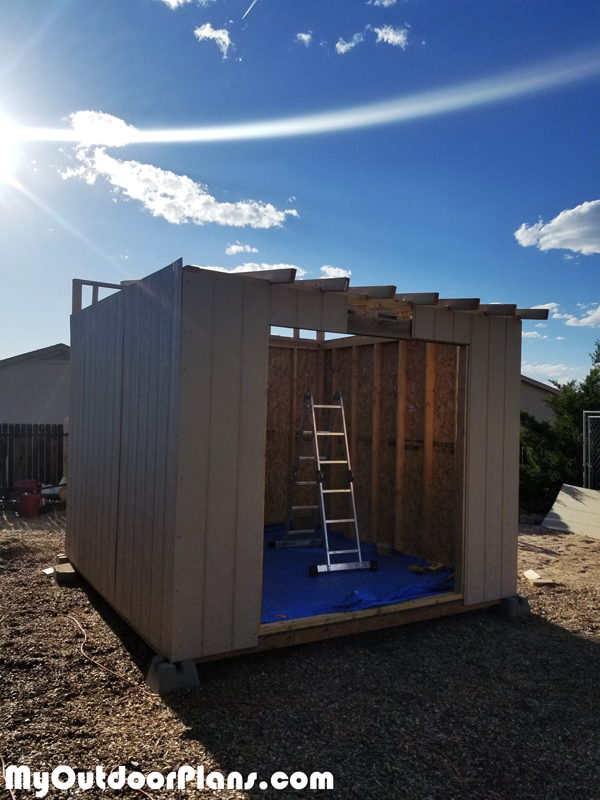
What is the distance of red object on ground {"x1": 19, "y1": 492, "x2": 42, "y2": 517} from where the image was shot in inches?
416

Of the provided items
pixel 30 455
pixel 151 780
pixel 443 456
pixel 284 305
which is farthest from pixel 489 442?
pixel 30 455

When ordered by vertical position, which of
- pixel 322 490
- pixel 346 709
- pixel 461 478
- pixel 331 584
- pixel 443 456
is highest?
pixel 443 456

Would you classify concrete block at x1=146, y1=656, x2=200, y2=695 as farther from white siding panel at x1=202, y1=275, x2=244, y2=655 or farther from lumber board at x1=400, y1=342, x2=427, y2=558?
lumber board at x1=400, y1=342, x2=427, y2=558

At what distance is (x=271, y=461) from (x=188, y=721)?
203 inches

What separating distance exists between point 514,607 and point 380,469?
2.49 metres

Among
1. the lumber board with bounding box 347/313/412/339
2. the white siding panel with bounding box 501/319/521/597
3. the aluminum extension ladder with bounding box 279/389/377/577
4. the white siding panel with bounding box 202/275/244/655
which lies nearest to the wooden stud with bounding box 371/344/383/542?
the aluminum extension ladder with bounding box 279/389/377/577

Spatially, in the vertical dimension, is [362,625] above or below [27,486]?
below

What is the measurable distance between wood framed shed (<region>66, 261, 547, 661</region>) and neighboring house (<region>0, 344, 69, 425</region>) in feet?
34.5

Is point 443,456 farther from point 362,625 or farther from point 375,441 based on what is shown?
point 362,625

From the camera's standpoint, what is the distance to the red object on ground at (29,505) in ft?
34.7

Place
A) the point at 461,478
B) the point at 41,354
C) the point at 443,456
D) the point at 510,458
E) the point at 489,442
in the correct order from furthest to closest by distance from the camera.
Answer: the point at 41,354 → the point at 443,456 → the point at 510,458 → the point at 489,442 → the point at 461,478

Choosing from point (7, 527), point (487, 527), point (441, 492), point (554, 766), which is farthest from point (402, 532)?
point (7, 527)

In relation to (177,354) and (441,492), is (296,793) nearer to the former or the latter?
(177,354)

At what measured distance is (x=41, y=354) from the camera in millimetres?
16266
